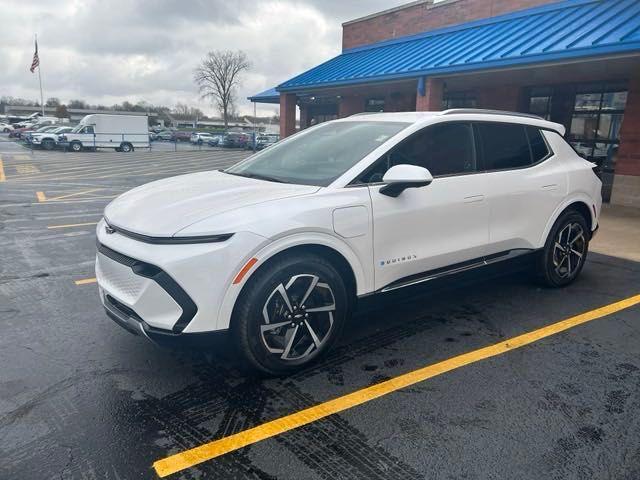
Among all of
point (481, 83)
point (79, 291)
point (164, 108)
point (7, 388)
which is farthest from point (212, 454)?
point (164, 108)

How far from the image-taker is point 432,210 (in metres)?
3.64

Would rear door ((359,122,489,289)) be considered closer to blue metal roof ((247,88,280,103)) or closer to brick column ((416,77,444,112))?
brick column ((416,77,444,112))

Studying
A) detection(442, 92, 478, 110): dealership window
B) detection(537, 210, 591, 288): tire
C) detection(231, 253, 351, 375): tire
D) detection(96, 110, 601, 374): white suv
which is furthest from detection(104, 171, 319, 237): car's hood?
detection(442, 92, 478, 110): dealership window

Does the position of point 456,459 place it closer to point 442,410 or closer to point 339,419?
point 442,410

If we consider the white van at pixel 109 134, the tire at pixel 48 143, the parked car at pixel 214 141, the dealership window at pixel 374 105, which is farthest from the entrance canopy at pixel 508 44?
the parked car at pixel 214 141

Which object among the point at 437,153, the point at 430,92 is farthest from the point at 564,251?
the point at 430,92

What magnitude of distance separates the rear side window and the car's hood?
1781 mm

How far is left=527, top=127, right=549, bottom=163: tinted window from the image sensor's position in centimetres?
460

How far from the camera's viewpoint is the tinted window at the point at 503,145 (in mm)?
4191

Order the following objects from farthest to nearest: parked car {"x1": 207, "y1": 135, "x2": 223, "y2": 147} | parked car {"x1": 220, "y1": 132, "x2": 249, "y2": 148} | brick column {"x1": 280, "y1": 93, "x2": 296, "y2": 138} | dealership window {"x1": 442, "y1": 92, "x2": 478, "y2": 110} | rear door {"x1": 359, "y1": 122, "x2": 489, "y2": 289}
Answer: parked car {"x1": 207, "y1": 135, "x2": 223, "y2": 147} → parked car {"x1": 220, "y1": 132, "x2": 249, "y2": 148} → brick column {"x1": 280, "y1": 93, "x2": 296, "y2": 138} → dealership window {"x1": 442, "y1": 92, "x2": 478, "y2": 110} → rear door {"x1": 359, "y1": 122, "x2": 489, "y2": 289}

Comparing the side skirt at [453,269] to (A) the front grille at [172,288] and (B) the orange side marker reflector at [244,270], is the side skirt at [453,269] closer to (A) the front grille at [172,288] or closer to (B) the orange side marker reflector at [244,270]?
(B) the orange side marker reflector at [244,270]

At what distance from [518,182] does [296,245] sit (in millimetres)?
2357

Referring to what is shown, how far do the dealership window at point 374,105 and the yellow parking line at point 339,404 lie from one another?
15.1m

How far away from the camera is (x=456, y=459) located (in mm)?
2438
